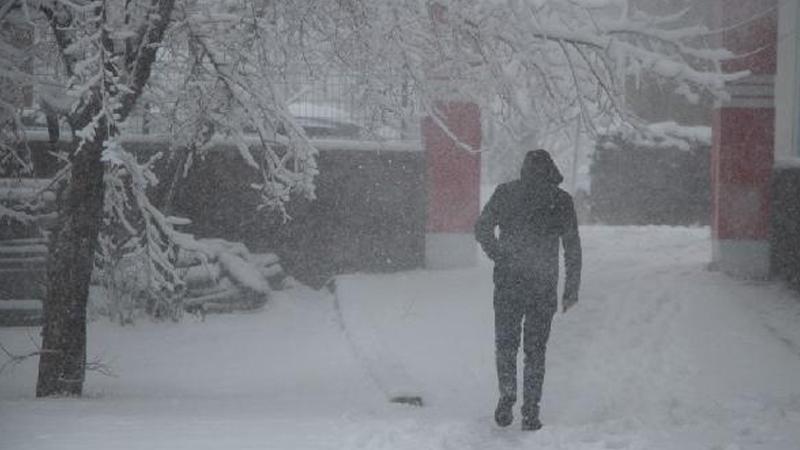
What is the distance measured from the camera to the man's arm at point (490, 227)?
21.2 feet

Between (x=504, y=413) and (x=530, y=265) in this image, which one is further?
(x=504, y=413)

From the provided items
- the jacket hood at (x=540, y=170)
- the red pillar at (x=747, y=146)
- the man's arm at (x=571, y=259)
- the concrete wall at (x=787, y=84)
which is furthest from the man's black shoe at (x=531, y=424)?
the concrete wall at (x=787, y=84)

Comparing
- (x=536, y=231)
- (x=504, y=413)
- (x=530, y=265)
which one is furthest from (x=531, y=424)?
(x=536, y=231)

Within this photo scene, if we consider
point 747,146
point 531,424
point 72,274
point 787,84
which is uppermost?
point 787,84

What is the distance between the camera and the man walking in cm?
650

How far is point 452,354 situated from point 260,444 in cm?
406

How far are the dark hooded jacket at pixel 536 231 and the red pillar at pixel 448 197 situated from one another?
699 cm

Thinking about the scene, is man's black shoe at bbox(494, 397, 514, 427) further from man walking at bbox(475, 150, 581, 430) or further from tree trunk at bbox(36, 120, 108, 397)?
tree trunk at bbox(36, 120, 108, 397)

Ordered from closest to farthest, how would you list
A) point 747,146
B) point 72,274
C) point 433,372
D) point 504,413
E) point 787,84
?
point 504,413 → point 72,274 → point 433,372 → point 787,84 → point 747,146

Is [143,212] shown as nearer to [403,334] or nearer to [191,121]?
[191,121]

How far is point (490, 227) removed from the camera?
6.55 metres

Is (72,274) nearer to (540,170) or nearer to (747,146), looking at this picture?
(540,170)

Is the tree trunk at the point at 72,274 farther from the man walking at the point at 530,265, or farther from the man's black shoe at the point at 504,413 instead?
the man's black shoe at the point at 504,413

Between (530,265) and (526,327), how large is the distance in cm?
44
